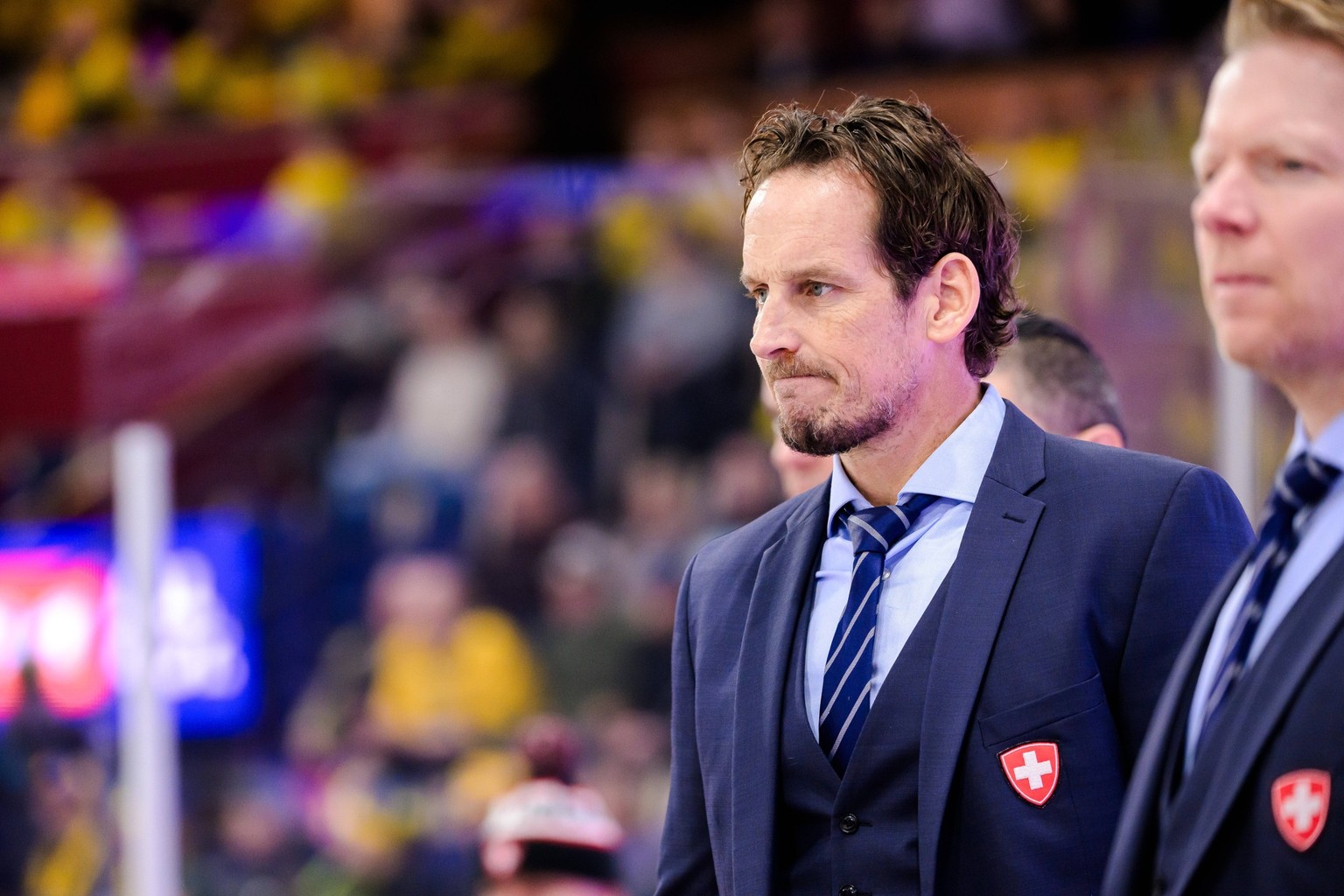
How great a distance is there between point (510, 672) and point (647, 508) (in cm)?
75

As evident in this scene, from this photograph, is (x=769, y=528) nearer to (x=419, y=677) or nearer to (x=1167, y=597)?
(x=1167, y=597)

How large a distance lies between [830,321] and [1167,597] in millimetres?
467

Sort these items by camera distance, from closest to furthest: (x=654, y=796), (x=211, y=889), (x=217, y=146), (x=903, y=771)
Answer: (x=903, y=771) → (x=654, y=796) → (x=211, y=889) → (x=217, y=146)

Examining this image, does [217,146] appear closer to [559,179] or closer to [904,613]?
[559,179]

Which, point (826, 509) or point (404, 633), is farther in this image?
point (404, 633)

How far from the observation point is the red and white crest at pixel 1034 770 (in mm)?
1649

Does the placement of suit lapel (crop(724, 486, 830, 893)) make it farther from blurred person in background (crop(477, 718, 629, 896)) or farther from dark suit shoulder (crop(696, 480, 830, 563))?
blurred person in background (crop(477, 718, 629, 896))

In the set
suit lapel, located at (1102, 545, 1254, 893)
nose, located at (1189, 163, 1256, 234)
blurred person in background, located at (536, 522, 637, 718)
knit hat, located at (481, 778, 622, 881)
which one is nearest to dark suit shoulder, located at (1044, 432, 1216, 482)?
suit lapel, located at (1102, 545, 1254, 893)

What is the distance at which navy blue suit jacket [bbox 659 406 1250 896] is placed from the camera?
1651mm

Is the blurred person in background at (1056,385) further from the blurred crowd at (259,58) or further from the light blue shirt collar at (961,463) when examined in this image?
the blurred crowd at (259,58)

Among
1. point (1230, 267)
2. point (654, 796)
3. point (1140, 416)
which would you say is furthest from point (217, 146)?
point (1230, 267)

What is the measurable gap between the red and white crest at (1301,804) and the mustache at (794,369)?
740 millimetres

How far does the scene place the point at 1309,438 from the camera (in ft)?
4.26

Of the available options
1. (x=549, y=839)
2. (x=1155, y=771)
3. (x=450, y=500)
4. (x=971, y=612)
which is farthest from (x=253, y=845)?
(x=1155, y=771)
